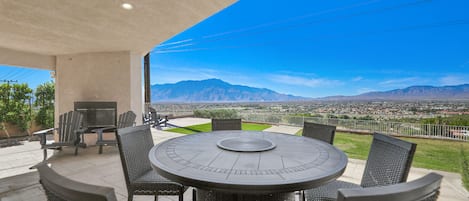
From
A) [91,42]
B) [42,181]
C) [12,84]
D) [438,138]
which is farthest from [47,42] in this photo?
[438,138]

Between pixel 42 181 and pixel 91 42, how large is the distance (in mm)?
4305

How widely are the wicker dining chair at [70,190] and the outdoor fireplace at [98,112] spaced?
489cm

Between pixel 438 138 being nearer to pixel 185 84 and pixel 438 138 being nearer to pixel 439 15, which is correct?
pixel 439 15

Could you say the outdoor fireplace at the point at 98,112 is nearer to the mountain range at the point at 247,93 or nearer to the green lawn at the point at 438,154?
the mountain range at the point at 247,93

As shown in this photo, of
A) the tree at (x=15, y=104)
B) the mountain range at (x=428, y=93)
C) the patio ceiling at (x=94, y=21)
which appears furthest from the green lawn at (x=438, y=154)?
the tree at (x=15, y=104)

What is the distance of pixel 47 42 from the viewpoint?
13.6 ft

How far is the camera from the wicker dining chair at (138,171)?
1798 mm

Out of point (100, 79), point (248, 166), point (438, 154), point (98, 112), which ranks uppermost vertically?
point (100, 79)

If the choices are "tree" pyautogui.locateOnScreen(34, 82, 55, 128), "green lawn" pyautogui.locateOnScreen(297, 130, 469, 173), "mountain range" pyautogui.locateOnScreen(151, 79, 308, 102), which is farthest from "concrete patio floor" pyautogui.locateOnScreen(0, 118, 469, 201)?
"mountain range" pyautogui.locateOnScreen(151, 79, 308, 102)

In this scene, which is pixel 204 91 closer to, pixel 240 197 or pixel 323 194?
pixel 323 194

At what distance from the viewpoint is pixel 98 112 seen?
5.12 m

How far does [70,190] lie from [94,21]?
3.17m

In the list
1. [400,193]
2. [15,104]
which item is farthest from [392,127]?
[15,104]

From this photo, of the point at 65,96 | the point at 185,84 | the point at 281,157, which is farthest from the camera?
the point at 185,84
